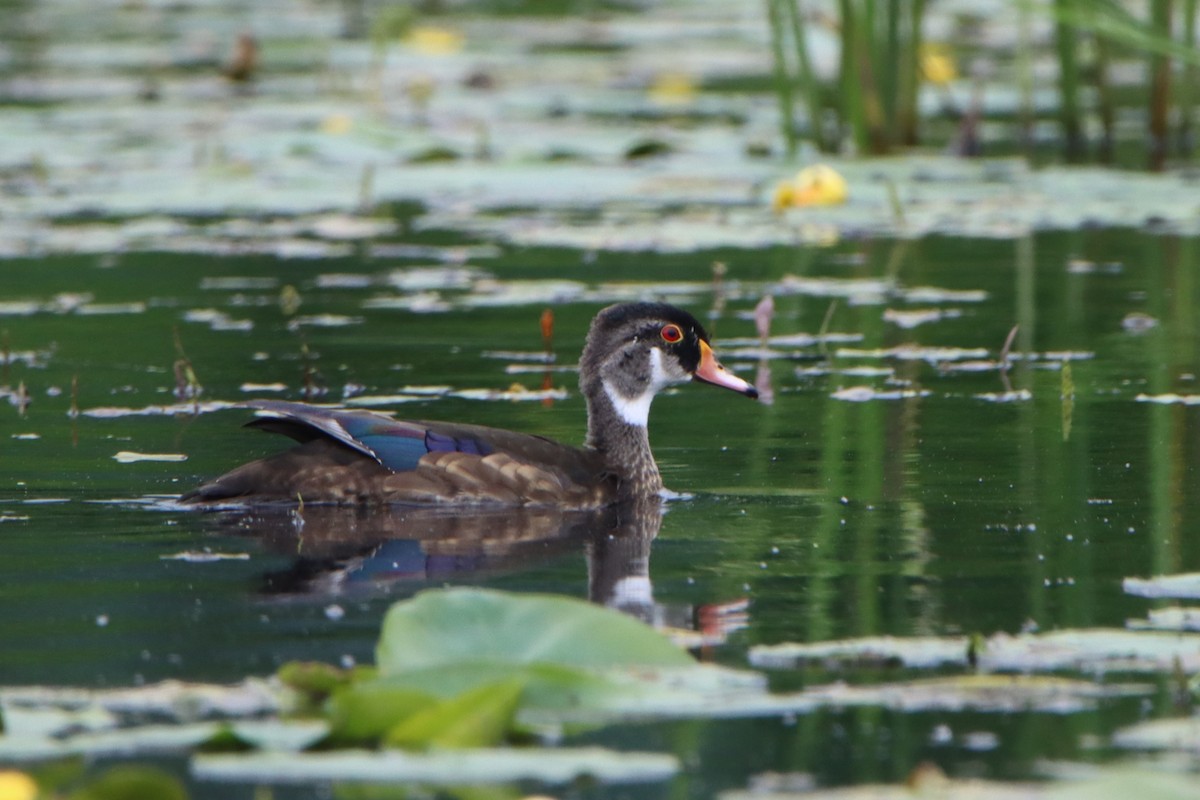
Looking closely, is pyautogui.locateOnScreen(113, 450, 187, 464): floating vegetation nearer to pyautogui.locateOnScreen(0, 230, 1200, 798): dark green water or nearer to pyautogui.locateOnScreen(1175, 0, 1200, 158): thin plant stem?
pyautogui.locateOnScreen(0, 230, 1200, 798): dark green water

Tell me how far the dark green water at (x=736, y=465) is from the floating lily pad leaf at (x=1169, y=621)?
83 mm

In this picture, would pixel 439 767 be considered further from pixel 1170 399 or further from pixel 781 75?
pixel 781 75

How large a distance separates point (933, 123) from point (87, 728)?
1547 cm

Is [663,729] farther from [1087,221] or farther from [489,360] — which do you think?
[1087,221]

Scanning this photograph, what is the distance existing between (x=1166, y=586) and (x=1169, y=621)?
1.30 ft

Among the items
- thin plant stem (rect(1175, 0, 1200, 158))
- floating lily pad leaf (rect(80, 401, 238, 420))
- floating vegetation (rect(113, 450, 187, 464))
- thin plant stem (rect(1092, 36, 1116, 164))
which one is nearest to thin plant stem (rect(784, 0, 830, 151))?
thin plant stem (rect(1092, 36, 1116, 164))

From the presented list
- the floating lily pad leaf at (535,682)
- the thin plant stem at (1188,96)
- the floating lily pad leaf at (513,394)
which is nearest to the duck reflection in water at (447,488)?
the floating lily pad leaf at (513,394)

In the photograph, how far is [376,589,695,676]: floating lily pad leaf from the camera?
4.64m

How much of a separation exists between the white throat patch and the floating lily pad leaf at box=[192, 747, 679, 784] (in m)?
3.74

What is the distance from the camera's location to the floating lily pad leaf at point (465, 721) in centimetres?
405

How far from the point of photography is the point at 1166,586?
18.4 ft

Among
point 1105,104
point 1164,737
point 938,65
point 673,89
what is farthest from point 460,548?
point 673,89

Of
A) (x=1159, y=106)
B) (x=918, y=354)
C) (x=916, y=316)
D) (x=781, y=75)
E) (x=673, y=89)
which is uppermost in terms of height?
(x=673, y=89)

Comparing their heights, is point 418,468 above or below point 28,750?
above
